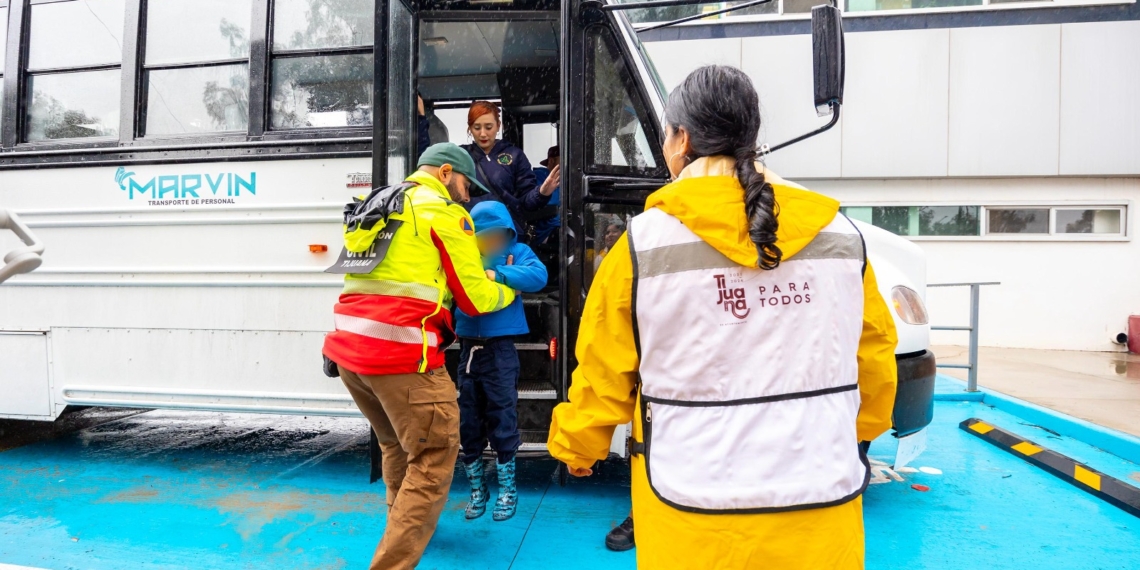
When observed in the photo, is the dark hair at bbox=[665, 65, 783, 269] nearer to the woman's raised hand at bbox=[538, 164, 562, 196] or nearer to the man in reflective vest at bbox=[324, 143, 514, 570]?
the man in reflective vest at bbox=[324, 143, 514, 570]

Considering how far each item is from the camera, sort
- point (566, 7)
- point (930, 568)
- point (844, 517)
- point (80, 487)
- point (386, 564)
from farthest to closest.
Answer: point (80, 487), point (566, 7), point (930, 568), point (386, 564), point (844, 517)

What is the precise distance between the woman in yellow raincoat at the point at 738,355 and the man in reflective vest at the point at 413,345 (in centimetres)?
127

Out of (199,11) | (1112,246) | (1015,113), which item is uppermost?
(1015,113)

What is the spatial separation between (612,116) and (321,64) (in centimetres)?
175

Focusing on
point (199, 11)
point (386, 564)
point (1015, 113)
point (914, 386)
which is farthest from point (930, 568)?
point (1015, 113)

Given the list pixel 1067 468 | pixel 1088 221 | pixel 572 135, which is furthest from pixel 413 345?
pixel 1088 221

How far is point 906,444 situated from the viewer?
3.57 meters

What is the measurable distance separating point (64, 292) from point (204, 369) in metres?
1.06

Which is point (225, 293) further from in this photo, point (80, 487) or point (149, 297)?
point (80, 487)

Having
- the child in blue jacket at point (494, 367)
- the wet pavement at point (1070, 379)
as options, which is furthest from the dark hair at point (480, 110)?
the wet pavement at point (1070, 379)

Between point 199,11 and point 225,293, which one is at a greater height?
point 199,11

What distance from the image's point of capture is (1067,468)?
3.97m

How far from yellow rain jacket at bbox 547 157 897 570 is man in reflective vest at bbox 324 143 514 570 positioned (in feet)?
3.80

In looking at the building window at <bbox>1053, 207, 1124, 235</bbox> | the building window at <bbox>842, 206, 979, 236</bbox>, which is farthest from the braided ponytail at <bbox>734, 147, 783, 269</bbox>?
the building window at <bbox>1053, 207, 1124, 235</bbox>
